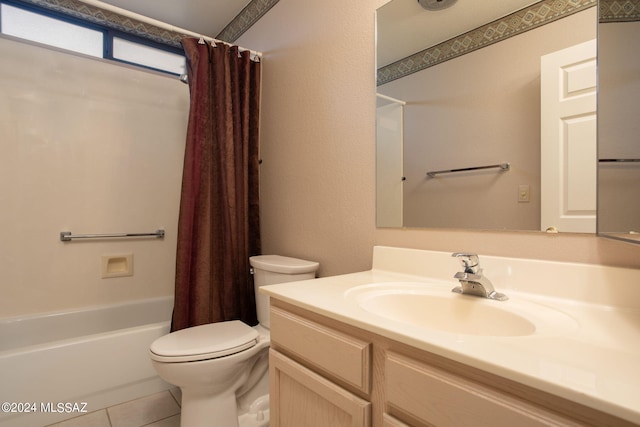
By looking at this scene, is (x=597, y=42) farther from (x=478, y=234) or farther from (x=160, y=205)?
(x=160, y=205)

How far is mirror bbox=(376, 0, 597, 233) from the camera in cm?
90

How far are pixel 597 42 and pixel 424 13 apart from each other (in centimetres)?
59

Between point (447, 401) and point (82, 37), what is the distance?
320 centimetres

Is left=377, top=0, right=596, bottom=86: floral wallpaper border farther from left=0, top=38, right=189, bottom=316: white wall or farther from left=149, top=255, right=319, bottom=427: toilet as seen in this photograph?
left=0, top=38, right=189, bottom=316: white wall

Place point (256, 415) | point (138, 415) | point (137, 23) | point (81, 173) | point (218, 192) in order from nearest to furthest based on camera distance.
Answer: point (256, 415) < point (138, 415) < point (218, 192) < point (81, 173) < point (137, 23)

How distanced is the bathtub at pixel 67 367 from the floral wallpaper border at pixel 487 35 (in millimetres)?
1845

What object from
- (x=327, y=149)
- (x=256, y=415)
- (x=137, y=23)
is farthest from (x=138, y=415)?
(x=137, y=23)

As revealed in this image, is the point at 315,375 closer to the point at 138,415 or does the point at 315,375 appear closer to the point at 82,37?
the point at 138,415

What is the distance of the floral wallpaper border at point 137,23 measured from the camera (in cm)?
215

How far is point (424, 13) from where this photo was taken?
1.18 meters

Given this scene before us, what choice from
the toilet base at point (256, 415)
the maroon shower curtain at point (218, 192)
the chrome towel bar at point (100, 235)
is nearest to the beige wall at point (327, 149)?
the maroon shower curtain at point (218, 192)

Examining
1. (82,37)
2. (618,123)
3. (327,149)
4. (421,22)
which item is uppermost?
(82,37)

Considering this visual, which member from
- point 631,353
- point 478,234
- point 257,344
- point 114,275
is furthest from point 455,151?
point 114,275

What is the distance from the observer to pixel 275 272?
1521mm
